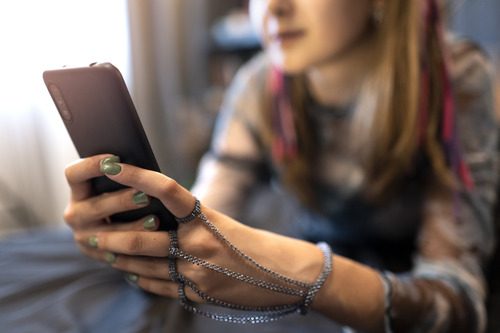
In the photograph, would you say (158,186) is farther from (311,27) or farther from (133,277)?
(311,27)

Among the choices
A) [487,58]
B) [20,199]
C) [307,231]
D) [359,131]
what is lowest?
[20,199]

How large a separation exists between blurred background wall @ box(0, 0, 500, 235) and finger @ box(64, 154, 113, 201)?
1.38 ft

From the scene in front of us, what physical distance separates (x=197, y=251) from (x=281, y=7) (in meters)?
0.40

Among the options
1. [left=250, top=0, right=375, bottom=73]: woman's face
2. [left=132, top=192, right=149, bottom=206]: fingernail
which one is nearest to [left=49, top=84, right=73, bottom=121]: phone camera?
[left=132, top=192, right=149, bottom=206]: fingernail

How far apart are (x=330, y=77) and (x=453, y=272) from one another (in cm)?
37

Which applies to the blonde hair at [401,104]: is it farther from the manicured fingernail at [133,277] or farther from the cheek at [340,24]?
the manicured fingernail at [133,277]

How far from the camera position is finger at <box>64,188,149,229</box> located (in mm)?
405

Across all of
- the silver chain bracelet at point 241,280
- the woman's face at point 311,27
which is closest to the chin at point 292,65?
the woman's face at point 311,27

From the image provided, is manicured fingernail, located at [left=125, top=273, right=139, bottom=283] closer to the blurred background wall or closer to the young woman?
the young woman

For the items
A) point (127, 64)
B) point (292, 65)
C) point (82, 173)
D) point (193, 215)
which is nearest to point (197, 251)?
point (193, 215)

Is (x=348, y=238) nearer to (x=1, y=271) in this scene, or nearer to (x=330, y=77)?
(x=330, y=77)

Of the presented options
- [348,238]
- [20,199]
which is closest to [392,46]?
[348,238]

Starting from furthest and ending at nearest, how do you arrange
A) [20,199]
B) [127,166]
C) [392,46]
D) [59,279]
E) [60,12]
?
1. [20,199]
2. [60,12]
3. [392,46]
4. [59,279]
5. [127,166]

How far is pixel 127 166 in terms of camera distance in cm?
38
